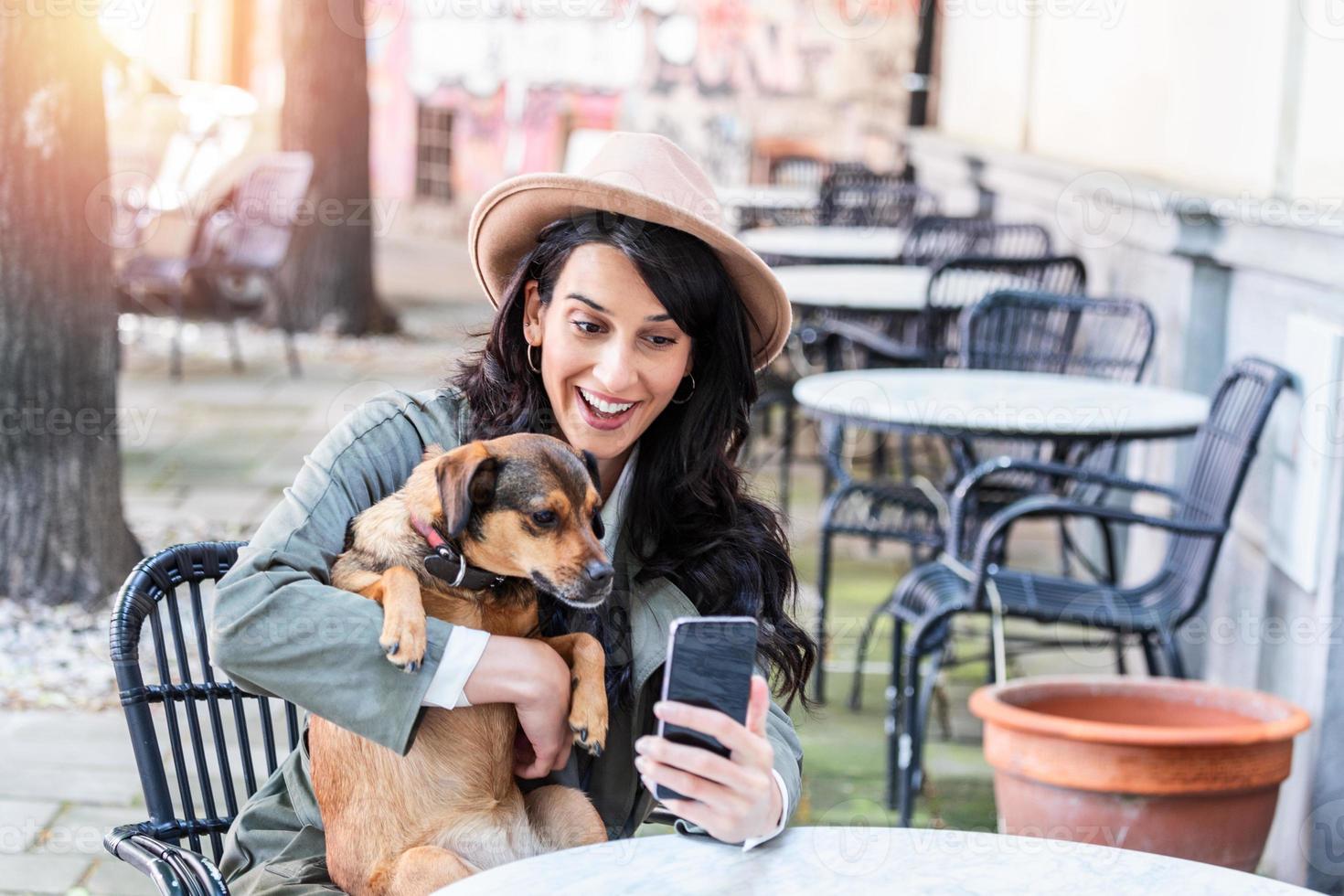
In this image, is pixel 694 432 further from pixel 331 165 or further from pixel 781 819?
pixel 331 165

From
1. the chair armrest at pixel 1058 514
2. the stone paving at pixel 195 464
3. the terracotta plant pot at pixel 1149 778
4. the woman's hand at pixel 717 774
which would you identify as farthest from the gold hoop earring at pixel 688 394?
the chair armrest at pixel 1058 514

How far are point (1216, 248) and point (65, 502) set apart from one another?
4080 mm

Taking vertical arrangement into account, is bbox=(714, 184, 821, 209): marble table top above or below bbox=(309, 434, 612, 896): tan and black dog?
above

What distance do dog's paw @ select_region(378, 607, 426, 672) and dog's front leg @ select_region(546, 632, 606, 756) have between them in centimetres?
22

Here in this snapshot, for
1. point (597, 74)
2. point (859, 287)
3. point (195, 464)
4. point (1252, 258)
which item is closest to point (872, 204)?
point (859, 287)

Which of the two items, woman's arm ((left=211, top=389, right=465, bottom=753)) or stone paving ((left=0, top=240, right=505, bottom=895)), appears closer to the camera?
woman's arm ((left=211, top=389, right=465, bottom=753))

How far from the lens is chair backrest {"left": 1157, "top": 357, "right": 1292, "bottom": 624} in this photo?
393 cm

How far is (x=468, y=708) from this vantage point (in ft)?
6.66

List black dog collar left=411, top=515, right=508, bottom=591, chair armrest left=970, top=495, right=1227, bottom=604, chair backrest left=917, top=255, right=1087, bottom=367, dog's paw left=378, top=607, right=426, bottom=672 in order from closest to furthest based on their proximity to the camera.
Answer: dog's paw left=378, top=607, right=426, bottom=672 → black dog collar left=411, top=515, right=508, bottom=591 → chair armrest left=970, top=495, right=1227, bottom=604 → chair backrest left=917, top=255, right=1087, bottom=367

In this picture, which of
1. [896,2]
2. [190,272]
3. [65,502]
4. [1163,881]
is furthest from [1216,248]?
[896,2]

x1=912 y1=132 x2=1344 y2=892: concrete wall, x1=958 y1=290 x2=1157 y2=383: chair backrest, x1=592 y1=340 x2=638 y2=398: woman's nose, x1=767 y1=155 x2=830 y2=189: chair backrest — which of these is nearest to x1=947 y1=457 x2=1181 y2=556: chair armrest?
x1=912 y1=132 x2=1344 y2=892: concrete wall

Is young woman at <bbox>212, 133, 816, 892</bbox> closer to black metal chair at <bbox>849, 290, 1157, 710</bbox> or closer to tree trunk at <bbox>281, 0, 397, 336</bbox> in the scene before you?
black metal chair at <bbox>849, 290, 1157, 710</bbox>

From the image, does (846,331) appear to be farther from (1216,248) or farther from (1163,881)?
(1163,881)

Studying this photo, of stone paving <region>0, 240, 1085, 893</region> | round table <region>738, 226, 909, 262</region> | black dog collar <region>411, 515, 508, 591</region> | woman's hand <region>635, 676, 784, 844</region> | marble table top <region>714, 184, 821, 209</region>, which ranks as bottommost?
stone paving <region>0, 240, 1085, 893</region>
